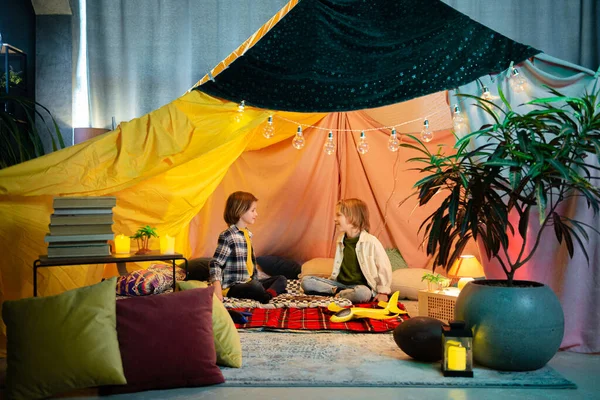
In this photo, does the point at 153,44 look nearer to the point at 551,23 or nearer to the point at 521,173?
the point at 551,23

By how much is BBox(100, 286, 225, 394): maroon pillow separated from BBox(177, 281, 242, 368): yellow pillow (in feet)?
0.49

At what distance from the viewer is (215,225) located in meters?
5.68

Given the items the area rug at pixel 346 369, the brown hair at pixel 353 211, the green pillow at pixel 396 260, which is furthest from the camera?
the green pillow at pixel 396 260

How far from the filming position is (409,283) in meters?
5.11

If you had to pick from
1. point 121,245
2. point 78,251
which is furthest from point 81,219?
point 121,245

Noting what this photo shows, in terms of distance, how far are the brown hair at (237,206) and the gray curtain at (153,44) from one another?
1590 millimetres

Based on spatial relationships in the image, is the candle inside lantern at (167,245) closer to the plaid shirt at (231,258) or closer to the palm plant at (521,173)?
the plaid shirt at (231,258)

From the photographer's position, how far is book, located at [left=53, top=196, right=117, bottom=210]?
3678 millimetres

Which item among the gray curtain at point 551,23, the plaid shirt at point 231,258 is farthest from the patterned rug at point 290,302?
the gray curtain at point 551,23

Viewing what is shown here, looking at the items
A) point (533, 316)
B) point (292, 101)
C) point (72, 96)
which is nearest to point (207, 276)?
point (292, 101)

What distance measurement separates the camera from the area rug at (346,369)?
2910mm

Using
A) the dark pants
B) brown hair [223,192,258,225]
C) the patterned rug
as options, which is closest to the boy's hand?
the patterned rug

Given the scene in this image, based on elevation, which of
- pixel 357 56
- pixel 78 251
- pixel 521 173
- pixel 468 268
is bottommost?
pixel 468 268

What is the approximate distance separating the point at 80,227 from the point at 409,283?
2.64m
